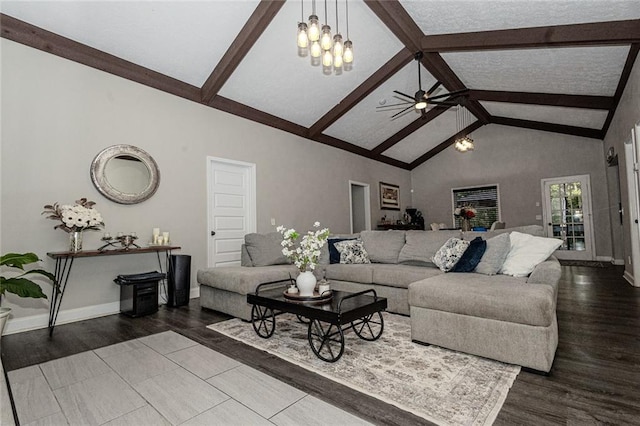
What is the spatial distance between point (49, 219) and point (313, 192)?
4365 millimetres

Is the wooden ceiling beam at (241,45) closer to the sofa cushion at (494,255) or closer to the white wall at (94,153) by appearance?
the white wall at (94,153)

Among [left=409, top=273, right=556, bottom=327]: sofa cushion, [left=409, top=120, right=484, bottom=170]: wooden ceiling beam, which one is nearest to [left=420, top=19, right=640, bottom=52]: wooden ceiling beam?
[left=409, top=273, right=556, bottom=327]: sofa cushion

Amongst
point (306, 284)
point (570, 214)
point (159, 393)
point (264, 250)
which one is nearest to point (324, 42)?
point (306, 284)

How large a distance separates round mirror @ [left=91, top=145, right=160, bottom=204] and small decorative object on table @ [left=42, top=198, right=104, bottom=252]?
422 mm

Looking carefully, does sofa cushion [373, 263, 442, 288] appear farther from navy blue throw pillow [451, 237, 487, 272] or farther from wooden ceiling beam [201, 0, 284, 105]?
wooden ceiling beam [201, 0, 284, 105]

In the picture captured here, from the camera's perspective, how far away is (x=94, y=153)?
372cm

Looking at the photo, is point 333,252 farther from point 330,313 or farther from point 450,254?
point 330,313

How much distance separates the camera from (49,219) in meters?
3.39

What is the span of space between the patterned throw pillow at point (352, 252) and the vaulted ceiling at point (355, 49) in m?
2.74

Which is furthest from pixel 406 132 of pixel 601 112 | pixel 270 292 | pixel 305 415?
pixel 305 415

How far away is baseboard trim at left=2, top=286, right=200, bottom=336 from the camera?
123 inches

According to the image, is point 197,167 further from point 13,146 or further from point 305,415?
point 305,415

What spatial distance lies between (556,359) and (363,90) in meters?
4.73

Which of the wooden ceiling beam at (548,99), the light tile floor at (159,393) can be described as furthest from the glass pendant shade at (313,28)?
the wooden ceiling beam at (548,99)
